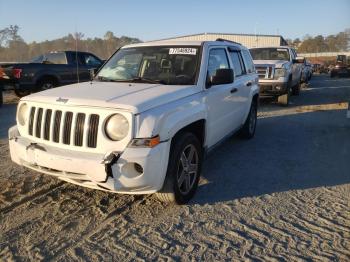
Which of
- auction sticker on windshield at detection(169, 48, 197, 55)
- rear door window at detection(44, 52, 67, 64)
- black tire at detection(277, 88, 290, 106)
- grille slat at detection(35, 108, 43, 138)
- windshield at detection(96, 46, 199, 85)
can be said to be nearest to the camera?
grille slat at detection(35, 108, 43, 138)

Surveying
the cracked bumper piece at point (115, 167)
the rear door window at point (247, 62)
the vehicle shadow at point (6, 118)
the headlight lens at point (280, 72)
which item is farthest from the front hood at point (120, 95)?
the headlight lens at point (280, 72)

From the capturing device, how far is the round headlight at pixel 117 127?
3.45 m

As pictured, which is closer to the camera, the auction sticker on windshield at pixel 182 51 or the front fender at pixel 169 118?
the front fender at pixel 169 118

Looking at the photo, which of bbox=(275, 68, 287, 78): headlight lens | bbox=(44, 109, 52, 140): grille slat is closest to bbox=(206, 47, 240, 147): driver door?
bbox=(44, 109, 52, 140): grille slat

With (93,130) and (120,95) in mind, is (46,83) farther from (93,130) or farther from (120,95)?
(93,130)

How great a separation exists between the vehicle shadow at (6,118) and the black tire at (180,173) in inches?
185

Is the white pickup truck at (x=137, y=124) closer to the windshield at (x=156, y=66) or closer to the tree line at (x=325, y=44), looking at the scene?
the windshield at (x=156, y=66)

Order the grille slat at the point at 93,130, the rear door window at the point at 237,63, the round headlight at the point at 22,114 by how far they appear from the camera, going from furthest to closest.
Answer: the rear door window at the point at 237,63 → the round headlight at the point at 22,114 → the grille slat at the point at 93,130

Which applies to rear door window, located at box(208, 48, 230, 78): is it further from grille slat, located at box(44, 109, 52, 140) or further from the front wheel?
the front wheel

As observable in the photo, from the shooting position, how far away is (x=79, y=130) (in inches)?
140

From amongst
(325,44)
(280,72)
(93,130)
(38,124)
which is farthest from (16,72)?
(325,44)

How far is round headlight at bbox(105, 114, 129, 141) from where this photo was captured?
345cm

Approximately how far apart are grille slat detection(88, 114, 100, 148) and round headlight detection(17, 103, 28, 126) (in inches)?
40.7

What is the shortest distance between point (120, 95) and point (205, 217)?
5.11 feet
